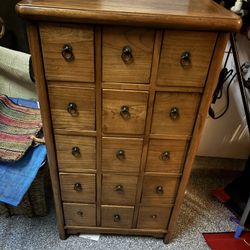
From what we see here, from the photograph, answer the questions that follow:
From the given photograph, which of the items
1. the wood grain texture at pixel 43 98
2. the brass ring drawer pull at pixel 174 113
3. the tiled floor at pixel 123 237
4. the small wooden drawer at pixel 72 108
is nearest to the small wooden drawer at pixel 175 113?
the brass ring drawer pull at pixel 174 113

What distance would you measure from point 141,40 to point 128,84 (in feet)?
0.45

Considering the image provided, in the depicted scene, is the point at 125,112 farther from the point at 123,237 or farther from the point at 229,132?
the point at 229,132

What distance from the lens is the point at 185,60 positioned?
2.28 ft

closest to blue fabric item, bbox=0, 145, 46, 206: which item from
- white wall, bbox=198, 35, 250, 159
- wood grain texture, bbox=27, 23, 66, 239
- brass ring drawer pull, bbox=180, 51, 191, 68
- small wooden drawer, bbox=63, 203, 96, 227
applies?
wood grain texture, bbox=27, 23, 66, 239

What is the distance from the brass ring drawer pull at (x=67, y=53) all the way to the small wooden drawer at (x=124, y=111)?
14cm

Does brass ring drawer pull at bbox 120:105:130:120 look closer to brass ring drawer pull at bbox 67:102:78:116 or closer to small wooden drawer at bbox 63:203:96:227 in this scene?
brass ring drawer pull at bbox 67:102:78:116

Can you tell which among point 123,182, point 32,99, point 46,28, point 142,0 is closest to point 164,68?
point 142,0

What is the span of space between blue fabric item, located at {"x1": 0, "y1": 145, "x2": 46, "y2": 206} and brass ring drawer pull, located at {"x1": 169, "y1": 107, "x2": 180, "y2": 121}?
0.58 meters

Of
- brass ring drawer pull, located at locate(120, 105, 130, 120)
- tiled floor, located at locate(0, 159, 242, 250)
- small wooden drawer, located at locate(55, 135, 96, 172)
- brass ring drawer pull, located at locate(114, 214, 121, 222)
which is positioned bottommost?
tiled floor, located at locate(0, 159, 242, 250)

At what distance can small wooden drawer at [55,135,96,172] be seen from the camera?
0.88 m

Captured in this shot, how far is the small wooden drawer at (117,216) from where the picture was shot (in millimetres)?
1106

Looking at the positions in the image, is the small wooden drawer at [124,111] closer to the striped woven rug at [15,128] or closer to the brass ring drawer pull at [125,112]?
the brass ring drawer pull at [125,112]

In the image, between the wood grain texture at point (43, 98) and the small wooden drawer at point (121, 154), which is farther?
the small wooden drawer at point (121, 154)

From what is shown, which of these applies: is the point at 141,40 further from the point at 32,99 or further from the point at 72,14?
the point at 32,99
